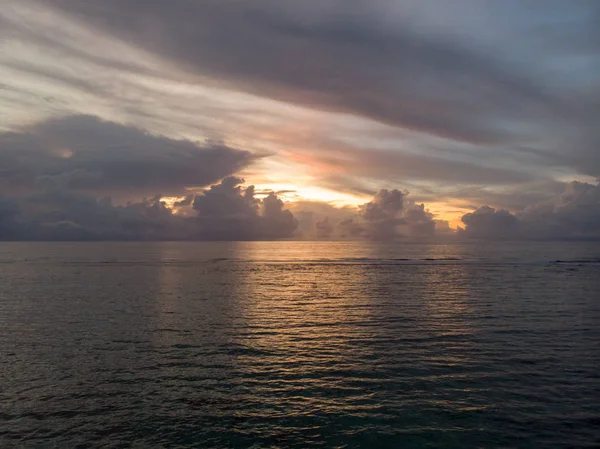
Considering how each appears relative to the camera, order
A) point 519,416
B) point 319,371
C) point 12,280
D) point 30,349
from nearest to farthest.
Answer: point 519,416 < point 319,371 < point 30,349 < point 12,280

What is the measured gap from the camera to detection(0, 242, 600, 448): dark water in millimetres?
20438

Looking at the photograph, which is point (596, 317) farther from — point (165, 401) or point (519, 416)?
point (165, 401)

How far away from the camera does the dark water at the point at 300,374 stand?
67.1 ft

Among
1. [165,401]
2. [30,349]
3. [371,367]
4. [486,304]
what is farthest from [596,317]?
[30,349]

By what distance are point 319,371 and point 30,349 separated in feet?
77.9

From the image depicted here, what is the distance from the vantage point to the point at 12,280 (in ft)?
288

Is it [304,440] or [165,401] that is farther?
[165,401]

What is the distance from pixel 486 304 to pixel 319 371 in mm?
37267

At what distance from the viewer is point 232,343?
36906 mm

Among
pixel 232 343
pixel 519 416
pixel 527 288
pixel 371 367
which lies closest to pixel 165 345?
pixel 232 343

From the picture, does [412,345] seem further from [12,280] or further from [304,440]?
[12,280]

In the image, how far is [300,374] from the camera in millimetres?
28312

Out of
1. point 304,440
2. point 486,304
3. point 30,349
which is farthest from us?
point 486,304

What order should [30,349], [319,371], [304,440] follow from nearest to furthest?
1. [304,440]
2. [319,371]
3. [30,349]
